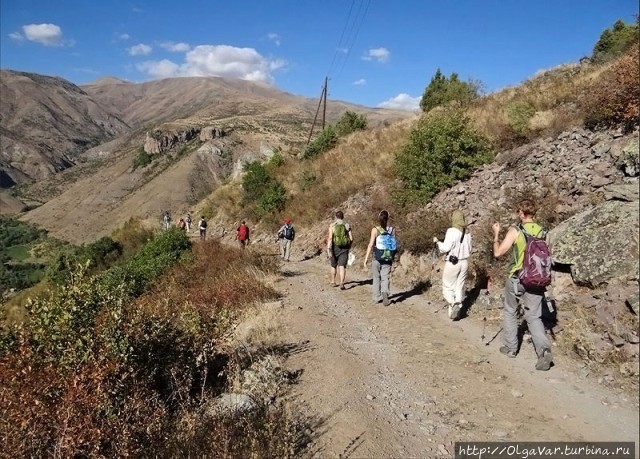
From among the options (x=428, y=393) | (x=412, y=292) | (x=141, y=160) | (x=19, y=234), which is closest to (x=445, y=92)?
(x=412, y=292)

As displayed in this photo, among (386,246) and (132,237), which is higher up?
(386,246)

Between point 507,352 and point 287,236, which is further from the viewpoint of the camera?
point 287,236

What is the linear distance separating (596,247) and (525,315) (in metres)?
→ 1.70

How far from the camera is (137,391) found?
491 centimetres

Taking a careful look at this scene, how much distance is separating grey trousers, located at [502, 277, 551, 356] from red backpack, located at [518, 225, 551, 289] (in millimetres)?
218

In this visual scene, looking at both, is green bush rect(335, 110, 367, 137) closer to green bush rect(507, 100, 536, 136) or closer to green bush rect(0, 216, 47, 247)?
green bush rect(507, 100, 536, 136)

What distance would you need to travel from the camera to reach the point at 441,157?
13.7 meters

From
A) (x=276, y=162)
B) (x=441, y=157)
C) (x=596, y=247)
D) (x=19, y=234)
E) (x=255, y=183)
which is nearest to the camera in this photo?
(x=596, y=247)

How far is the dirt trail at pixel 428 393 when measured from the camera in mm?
4230

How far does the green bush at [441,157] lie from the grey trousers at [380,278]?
15.8 feet

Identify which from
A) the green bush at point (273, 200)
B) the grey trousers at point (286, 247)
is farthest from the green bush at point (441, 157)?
the green bush at point (273, 200)

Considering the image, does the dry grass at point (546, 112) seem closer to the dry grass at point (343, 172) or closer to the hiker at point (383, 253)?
the dry grass at point (343, 172)

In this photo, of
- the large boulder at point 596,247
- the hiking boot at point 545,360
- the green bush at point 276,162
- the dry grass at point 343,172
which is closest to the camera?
the hiking boot at point 545,360

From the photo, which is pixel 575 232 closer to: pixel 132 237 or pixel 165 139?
pixel 132 237
